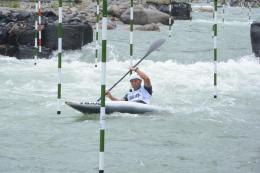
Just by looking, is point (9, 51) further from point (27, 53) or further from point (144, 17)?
point (144, 17)

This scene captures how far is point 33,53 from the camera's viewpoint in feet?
53.3

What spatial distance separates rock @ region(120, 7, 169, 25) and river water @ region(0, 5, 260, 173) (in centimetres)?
1135

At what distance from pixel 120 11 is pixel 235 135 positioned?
23158 millimetres

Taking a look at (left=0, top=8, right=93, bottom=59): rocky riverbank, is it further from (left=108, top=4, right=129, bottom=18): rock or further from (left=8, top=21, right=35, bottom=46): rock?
(left=108, top=4, right=129, bottom=18): rock

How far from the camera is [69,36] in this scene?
17797 millimetres

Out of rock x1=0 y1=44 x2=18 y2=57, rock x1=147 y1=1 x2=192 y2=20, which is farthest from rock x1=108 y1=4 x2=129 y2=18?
rock x1=0 y1=44 x2=18 y2=57

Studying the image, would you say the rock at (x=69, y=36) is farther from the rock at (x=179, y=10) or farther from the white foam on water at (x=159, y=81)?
the rock at (x=179, y=10)

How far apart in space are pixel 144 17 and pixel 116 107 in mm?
19513

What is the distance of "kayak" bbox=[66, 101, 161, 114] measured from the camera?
893 cm

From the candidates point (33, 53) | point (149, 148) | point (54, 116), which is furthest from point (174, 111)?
point (33, 53)

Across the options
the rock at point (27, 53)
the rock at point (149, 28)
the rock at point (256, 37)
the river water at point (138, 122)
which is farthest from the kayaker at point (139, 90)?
the rock at point (149, 28)

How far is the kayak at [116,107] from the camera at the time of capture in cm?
893

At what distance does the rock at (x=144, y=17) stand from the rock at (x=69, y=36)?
357 inches

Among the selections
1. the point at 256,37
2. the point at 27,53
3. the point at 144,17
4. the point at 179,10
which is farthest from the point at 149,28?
the point at 179,10
